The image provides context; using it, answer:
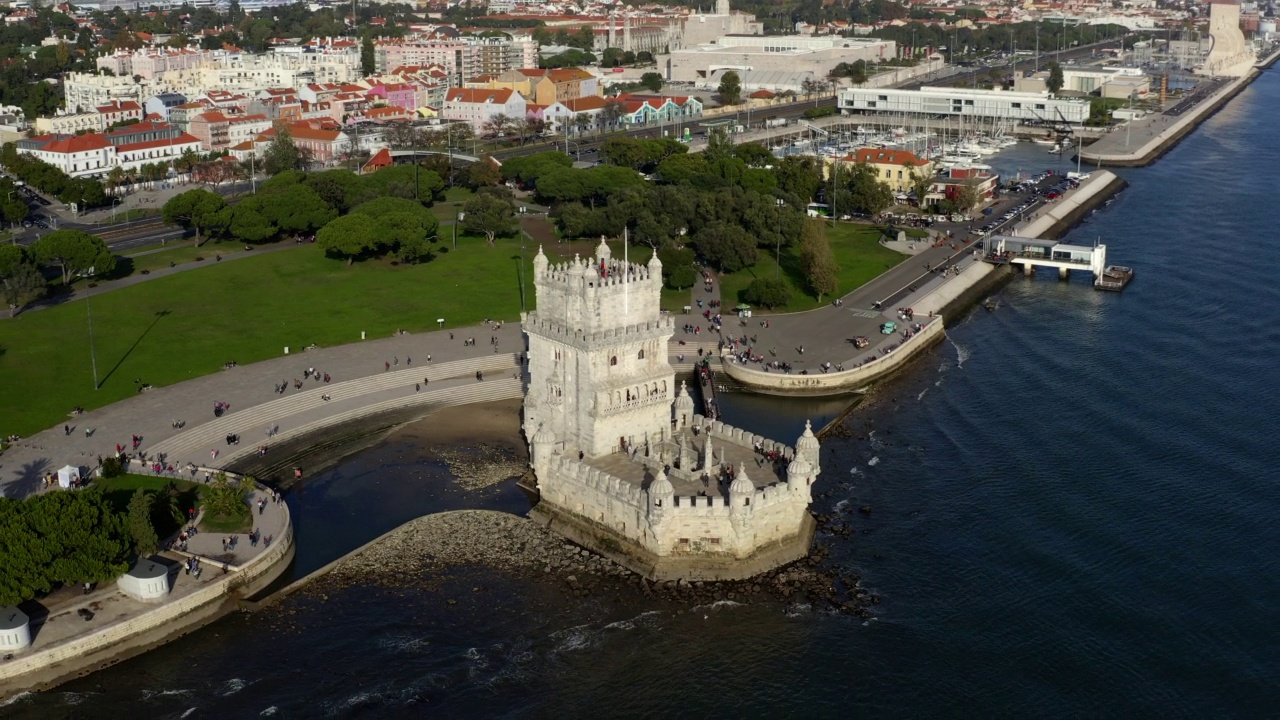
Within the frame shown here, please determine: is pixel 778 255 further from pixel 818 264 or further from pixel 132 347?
pixel 132 347

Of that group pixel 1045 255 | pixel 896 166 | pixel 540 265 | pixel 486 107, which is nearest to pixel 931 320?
pixel 1045 255

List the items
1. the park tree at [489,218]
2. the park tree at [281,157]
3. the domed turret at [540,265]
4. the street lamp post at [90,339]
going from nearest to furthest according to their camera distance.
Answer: the domed turret at [540,265]
the street lamp post at [90,339]
the park tree at [489,218]
the park tree at [281,157]

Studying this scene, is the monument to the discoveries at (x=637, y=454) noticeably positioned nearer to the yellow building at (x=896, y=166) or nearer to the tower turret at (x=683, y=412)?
the tower turret at (x=683, y=412)

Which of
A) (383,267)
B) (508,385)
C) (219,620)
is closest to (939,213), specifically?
(383,267)

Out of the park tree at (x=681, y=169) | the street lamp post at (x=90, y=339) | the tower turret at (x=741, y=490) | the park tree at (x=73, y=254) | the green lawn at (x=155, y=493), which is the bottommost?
the green lawn at (x=155, y=493)

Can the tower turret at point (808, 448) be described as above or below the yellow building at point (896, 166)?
below

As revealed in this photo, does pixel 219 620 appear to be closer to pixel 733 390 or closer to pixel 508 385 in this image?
pixel 508 385

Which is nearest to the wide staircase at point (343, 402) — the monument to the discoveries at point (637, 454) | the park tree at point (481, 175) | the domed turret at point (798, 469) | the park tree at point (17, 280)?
the monument to the discoveries at point (637, 454)
